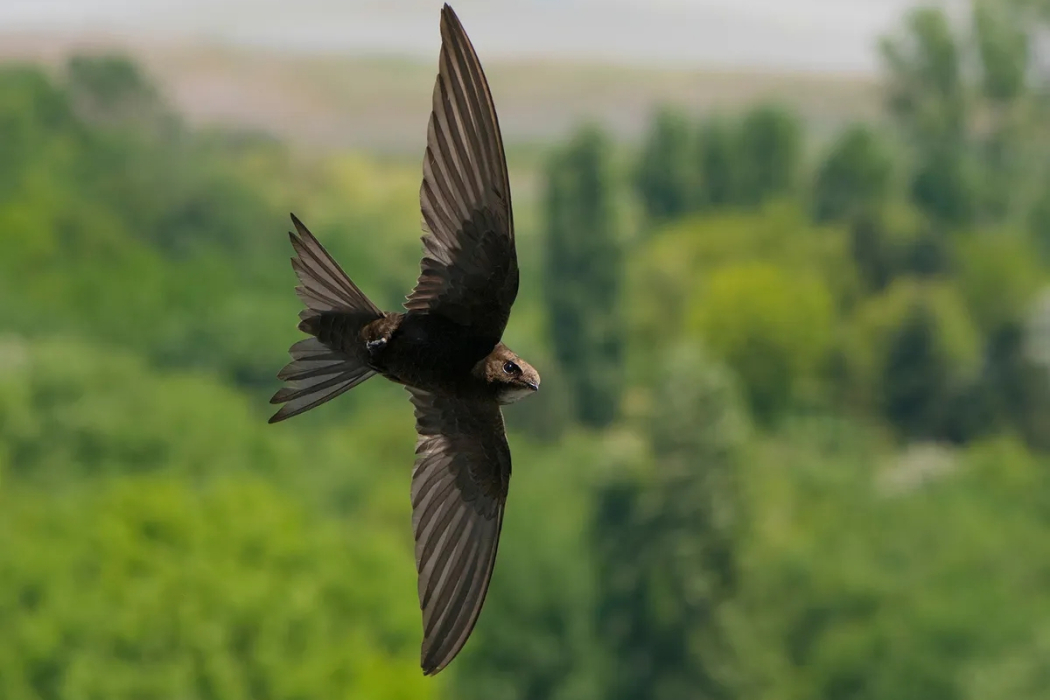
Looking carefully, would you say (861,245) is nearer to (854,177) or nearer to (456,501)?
(854,177)

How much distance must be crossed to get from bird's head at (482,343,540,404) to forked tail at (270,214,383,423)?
0.47ft

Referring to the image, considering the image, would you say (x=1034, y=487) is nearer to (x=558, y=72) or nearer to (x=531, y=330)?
(x=531, y=330)

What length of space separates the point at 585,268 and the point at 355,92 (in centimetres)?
688

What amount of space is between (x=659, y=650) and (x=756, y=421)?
13943 mm

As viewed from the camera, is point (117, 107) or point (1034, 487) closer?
point (1034, 487)

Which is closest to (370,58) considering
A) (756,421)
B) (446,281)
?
(756,421)

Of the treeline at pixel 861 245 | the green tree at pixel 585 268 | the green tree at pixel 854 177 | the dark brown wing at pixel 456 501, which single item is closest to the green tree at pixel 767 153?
the treeline at pixel 861 245

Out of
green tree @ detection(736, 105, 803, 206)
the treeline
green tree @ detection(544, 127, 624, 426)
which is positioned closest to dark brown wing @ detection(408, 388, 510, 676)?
the treeline

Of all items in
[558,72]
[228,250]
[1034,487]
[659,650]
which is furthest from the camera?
[558,72]

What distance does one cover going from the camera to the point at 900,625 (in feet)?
91.1

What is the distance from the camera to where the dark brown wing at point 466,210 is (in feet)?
6.27

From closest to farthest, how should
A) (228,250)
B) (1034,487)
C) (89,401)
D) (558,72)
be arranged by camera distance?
(89,401), (1034,487), (228,250), (558,72)

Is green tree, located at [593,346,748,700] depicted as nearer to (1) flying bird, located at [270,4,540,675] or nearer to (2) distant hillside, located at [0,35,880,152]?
(2) distant hillside, located at [0,35,880,152]

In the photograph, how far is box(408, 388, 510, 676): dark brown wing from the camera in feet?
7.22
